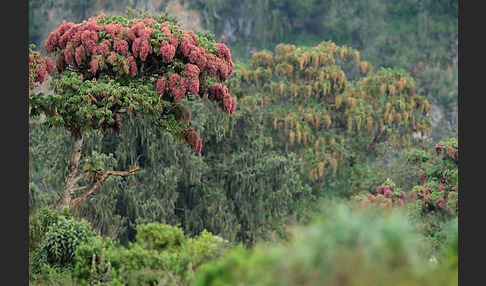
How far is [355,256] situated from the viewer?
116 inches

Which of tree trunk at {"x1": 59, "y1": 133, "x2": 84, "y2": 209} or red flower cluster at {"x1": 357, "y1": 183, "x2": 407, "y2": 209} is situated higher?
tree trunk at {"x1": 59, "y1": 133, "x2": 84, "y2": 209}

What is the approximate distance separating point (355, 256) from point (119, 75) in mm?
5616

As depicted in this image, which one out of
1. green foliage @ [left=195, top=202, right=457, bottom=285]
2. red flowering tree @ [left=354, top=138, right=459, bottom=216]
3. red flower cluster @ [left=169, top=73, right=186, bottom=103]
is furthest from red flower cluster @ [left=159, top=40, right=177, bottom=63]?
green foliage @ [left=195, top=202, right=457, bottom=285]

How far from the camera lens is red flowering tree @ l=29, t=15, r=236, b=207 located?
758cm

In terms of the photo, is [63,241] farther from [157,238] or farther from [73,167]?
[73,167]

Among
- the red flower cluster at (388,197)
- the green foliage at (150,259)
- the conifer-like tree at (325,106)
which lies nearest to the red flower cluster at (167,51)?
the green foliage at (150,259)

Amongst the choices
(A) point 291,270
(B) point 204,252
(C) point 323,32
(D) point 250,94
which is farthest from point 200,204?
(C) point 323,32

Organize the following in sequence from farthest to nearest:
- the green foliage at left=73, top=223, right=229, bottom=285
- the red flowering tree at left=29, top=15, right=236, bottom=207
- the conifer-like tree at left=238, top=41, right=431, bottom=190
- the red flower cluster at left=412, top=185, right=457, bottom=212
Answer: the conifer-like tree at left=238, top=41, right=431, bottom=190 → the red flower cluster at left=412, top=185, right=457, bottom=212 → the red flowering tree at left=29, top=15, right=236, bottom=207 → the green foliage at left=73, top=223, right=229, bottom=285

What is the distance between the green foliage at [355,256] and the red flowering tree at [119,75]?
475 centimetres

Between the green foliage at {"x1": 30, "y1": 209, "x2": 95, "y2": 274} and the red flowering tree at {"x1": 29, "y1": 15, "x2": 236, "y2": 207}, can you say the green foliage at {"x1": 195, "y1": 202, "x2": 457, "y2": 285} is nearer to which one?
the green foliage at {"x1": 30, "y1": 209, "x2": 95, "y2": 274}

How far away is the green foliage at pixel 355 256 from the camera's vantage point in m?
2.93

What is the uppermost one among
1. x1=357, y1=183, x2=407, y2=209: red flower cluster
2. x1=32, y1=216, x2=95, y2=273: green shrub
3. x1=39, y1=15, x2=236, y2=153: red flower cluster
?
x1=39, y1=15, x2=236, y2=153: red flower cluster

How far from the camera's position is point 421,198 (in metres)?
9.27

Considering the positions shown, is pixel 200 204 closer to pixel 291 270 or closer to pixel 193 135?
pixel 193 135
